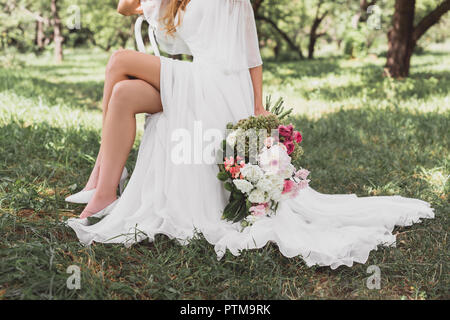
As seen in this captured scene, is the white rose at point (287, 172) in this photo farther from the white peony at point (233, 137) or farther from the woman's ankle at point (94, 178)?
the woman's ankle at point (94, 178)

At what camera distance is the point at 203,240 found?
8.33 ft

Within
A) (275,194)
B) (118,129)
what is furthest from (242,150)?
(118,129)

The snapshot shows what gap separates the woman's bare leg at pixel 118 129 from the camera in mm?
2721

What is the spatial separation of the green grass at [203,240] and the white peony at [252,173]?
43 centimetres

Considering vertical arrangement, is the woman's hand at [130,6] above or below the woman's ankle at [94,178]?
above

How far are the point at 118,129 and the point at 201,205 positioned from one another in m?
0.73

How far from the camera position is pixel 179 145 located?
276cm

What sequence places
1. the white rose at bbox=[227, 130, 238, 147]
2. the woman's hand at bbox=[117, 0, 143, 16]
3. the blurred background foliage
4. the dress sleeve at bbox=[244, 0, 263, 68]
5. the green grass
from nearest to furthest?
the green grass → the white rose at bbox=[227, 130, 238, 147] → the dress sleeve at bbox=[244, 0, 263, 68] → the woman's hand at bbox=[117, 0, 143, 16] → the blurred background foliage

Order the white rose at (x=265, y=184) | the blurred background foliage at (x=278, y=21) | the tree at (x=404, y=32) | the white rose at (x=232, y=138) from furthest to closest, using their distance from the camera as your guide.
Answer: the blurred background foliage at (x=278, y=21) < the tree at (x=404, y=32) < the white rose at (x=232, y=138) < the white rose at (x=265, y=184)

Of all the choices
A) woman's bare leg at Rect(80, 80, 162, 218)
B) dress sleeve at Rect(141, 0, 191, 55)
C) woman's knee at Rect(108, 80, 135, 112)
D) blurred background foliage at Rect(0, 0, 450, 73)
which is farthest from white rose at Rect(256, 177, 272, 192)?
blurred background foliage at Rect(0, 0, 450, 73)

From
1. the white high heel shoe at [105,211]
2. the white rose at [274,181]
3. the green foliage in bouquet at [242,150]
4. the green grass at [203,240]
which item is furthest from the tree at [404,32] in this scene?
the white high heel shoe at [105,211]

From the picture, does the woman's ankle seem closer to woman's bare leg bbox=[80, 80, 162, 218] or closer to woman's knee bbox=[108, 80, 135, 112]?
woman's bare leg bbox=[80, 80, 162, 218]

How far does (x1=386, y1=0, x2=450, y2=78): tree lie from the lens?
8.53m

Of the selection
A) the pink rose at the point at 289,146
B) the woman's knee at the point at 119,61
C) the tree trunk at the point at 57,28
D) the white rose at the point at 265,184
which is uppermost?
the tree trunk at the point at 57,28
